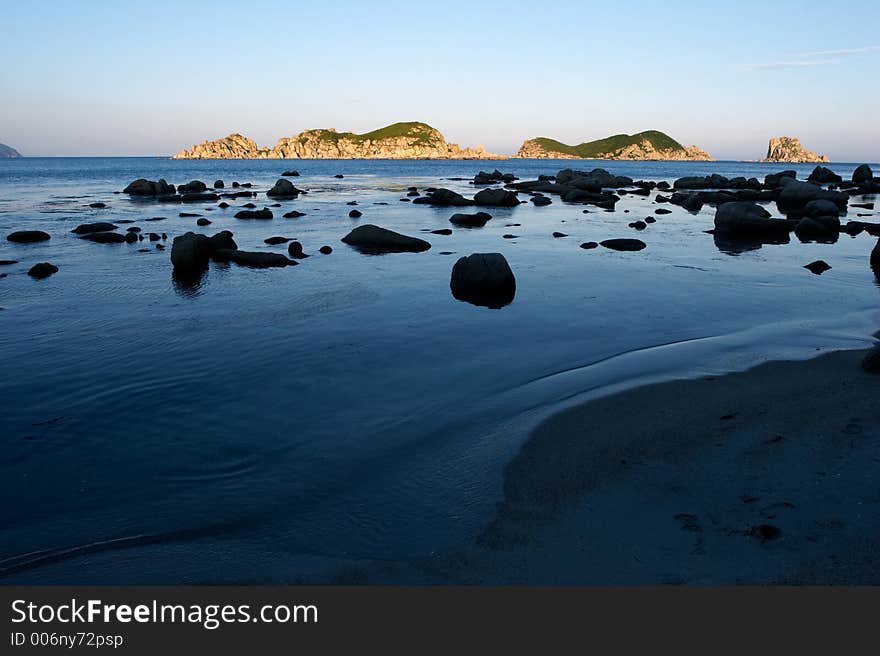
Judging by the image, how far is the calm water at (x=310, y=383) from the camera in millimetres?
6891

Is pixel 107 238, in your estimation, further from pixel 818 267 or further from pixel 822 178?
Answer: pixel 822 178

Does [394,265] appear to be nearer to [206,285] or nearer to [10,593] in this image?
[206,285]

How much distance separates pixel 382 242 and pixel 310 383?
19425mm

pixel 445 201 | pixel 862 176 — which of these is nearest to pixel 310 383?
pixel 445 201

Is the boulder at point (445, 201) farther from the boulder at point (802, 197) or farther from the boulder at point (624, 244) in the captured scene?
the boulder at point (802, 197)

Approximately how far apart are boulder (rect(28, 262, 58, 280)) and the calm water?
1.75ft

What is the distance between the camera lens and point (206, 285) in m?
21.5

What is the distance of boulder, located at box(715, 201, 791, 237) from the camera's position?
117ft

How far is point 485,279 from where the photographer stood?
20.2m

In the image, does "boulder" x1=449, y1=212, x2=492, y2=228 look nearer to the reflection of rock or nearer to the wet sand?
the reflection of rock

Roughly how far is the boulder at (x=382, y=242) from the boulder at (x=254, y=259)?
5.04 metres

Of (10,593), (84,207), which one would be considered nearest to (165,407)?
(10,593)

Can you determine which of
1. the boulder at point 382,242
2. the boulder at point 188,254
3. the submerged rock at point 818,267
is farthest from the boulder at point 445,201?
the submerged rock at point 818,267

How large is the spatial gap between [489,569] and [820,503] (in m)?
3.94
